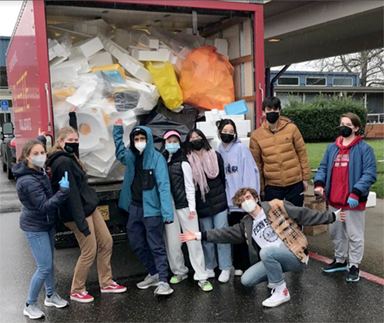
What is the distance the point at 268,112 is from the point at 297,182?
2.54 ft

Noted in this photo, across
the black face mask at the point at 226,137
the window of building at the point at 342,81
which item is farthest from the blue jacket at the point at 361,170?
the window of building at the point at 342,81

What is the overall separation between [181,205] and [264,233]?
839mm

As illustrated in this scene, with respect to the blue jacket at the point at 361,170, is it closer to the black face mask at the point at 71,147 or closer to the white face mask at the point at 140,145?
the white face mask at the point at 140,145

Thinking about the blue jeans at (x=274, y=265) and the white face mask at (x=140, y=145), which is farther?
the white face mask at (x=140, y=145)

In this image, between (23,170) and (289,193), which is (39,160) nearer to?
(23,170)

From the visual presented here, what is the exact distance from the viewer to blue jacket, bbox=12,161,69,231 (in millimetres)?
3609

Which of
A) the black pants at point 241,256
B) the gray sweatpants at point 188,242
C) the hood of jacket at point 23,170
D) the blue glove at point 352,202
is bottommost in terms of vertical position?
the black pants at point 241,256

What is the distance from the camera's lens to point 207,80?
17.7 ft

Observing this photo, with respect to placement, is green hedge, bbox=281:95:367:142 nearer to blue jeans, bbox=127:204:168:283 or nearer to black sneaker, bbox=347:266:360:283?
black sneaker, bbox=347:266:360:283

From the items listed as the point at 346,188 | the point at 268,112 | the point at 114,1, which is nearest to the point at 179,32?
the point at 114,1

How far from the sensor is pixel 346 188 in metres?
4.29

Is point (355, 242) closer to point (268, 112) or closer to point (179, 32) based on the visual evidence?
point (268, 112)

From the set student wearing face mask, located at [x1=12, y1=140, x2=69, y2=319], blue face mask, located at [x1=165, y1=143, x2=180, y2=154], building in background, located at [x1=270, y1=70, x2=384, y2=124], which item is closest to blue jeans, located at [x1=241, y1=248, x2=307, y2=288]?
blue face mask, located at [x1=165, y1=143, x2=180, y2=154]

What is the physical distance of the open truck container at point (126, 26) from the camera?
14.8ft
